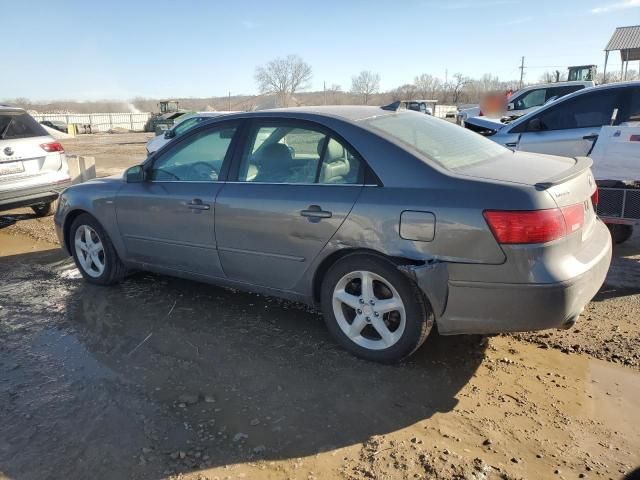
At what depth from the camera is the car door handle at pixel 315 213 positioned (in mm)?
3410

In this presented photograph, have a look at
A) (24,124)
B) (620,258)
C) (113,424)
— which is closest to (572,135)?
(620,258)

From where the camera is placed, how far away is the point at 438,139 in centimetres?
367

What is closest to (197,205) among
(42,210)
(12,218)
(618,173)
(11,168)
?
(618,173)

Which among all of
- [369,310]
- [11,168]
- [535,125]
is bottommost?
[369,310]

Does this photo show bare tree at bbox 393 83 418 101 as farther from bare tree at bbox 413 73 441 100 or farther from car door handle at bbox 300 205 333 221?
car door handle at bbox 300 205 333 221

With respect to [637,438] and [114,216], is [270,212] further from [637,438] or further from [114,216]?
[637,438]

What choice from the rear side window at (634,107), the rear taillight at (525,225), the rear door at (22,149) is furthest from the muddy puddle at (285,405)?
the rear side window at (634,107)

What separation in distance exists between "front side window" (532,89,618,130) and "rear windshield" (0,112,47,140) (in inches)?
274

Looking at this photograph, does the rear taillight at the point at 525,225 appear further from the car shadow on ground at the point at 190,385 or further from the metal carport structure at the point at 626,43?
the metal carport structure at the point at 626,43

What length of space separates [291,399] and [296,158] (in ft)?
5.48

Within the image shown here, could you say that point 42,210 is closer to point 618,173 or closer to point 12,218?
point 12,218

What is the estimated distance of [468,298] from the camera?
302cm

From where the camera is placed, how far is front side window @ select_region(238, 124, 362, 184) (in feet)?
11.4

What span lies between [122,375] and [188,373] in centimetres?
43
